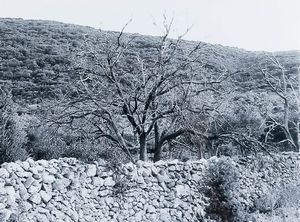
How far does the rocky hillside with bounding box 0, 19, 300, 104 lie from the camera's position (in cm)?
2425

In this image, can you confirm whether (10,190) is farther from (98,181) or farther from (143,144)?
(143,144)

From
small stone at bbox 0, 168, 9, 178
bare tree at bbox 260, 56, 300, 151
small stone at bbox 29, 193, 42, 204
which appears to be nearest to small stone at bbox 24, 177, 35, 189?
small stone at bbox 29, 193, 42, 204

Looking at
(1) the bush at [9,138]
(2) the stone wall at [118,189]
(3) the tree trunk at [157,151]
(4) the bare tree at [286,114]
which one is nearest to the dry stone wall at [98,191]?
(2) the stone wall at [118,189]

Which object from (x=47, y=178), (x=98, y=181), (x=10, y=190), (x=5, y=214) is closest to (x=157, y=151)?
(x=98, y=181)

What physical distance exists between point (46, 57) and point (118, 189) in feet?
74.2

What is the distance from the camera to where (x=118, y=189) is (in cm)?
A: 950

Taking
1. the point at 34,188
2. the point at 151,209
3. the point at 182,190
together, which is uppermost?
the point at 34,188

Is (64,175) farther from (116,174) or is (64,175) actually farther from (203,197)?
(203,197)

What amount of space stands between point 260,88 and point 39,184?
1027 inches

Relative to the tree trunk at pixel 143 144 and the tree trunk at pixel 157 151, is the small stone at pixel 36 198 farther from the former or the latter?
the tree trunk at pixel 157 151

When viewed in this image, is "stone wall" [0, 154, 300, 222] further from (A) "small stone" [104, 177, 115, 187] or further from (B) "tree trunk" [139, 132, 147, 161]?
(B) "tree trunk" [139, 132, 147, 161]

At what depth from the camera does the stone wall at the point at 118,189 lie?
779 centimetres

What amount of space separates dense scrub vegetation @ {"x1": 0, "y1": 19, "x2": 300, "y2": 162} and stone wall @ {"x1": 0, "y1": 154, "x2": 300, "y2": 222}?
31.2 inches

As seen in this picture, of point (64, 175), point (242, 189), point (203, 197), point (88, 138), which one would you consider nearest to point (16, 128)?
point (88, 138)
